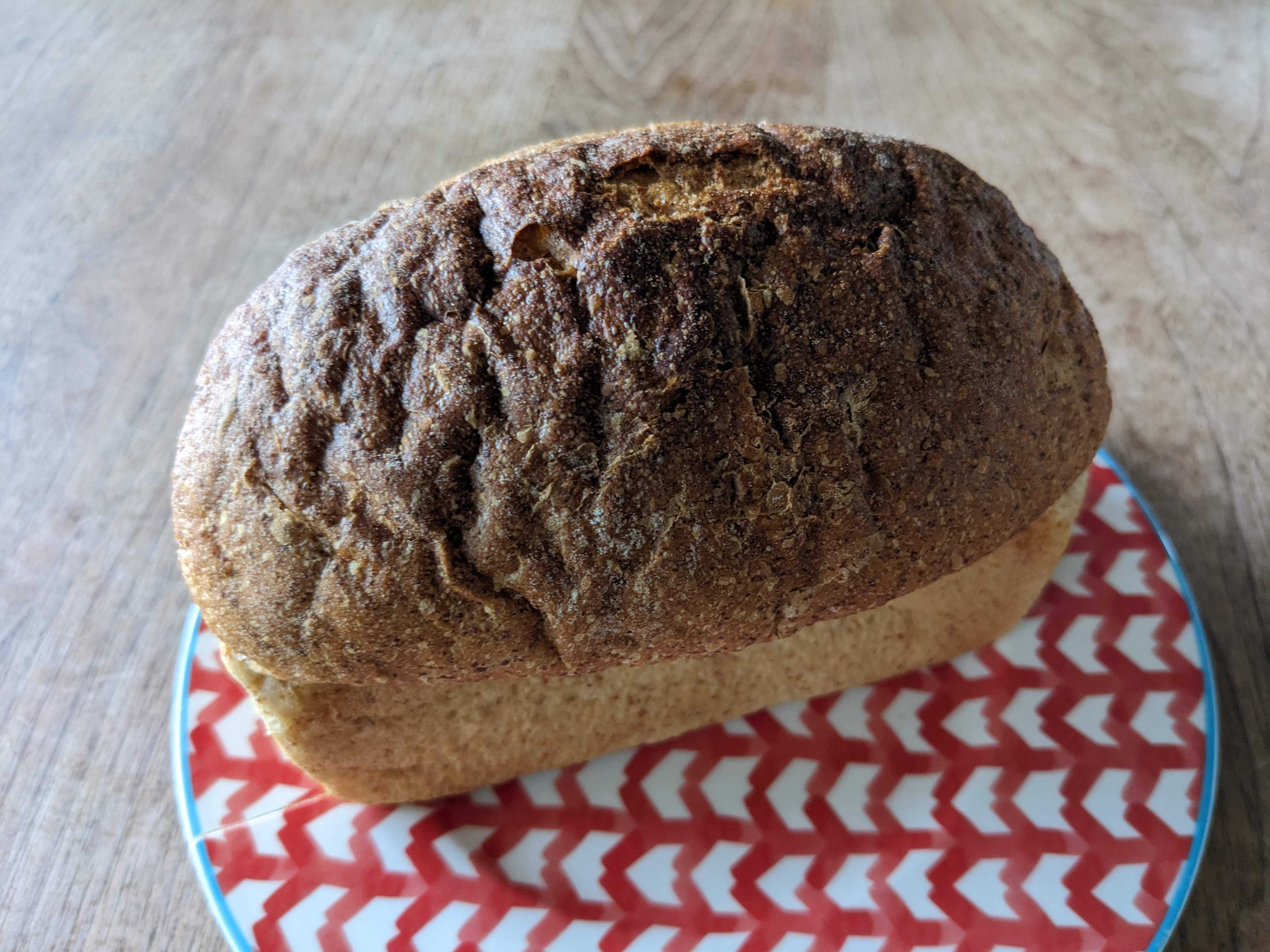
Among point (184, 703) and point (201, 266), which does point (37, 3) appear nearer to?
point (201, 266)

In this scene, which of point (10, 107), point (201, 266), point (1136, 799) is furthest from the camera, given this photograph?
point (10, 107)

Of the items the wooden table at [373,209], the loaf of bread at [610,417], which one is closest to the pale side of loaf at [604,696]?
the loaf of bread at [610,417]

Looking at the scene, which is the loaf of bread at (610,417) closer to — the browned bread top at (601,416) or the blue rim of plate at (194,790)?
the browned bread top at (601,416)

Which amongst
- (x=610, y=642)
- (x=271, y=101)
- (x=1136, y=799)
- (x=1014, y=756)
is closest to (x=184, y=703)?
(x=610, y=642)

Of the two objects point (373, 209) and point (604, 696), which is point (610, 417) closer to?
point (604, 696)

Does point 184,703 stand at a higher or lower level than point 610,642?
lower

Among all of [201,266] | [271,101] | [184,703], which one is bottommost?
[184,703]
